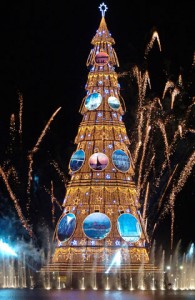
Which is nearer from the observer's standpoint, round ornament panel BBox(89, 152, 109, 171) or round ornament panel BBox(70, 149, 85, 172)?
round ornament panel BBox(89, 152, 109, 171)

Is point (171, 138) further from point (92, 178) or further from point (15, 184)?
point (15, 184)

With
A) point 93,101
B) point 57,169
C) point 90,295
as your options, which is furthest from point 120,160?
point 90,295

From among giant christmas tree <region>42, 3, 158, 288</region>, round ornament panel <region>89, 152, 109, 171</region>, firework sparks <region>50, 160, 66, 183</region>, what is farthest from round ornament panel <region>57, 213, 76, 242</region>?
firework sparks <region>50, 160, 66, 183</region>

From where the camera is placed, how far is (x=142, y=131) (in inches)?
3295

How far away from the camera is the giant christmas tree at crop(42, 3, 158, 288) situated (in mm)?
79062

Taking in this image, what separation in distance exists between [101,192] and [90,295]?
13.4 meters

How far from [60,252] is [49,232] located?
1499cm

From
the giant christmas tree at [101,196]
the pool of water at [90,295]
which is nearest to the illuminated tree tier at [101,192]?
the giant christmas tree at [101,196]

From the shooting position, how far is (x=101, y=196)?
80438 millimetres

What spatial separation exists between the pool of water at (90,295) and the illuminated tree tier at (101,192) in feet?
15.6

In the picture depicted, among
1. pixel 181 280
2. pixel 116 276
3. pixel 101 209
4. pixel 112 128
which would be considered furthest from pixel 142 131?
pixel 181 280

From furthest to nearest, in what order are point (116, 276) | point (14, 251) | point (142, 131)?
point (14, 251) < point (142, 131) < point (116, 276)

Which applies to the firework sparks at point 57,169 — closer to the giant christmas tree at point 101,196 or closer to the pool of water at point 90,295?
the giant christmas tree at point 101,196

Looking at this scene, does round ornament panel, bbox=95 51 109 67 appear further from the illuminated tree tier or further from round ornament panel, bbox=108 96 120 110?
round ornament panel, bbox=108 96 120 110
